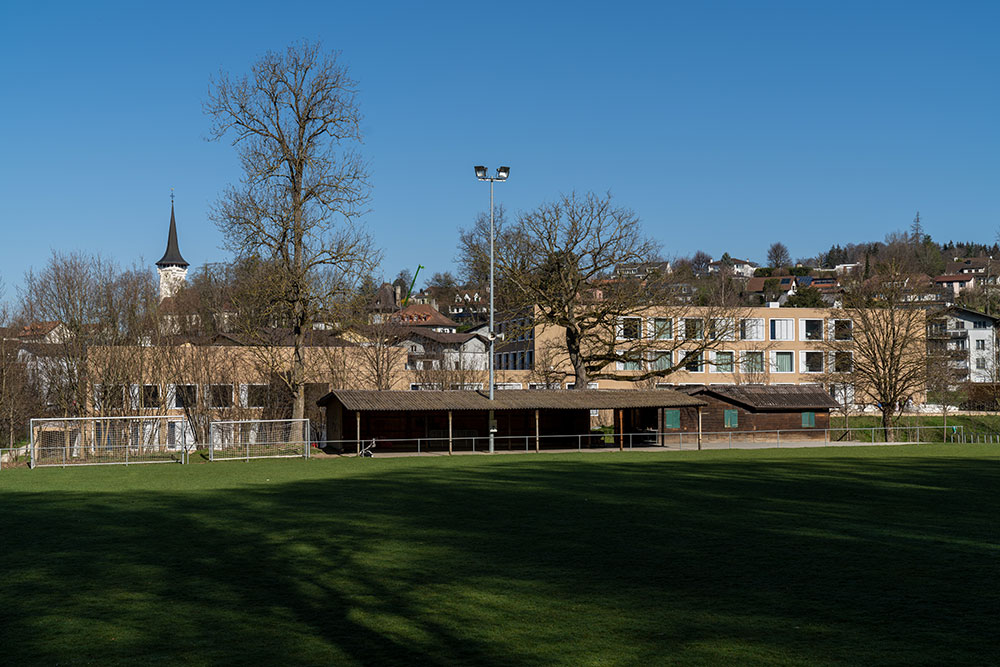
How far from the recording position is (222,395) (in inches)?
2264

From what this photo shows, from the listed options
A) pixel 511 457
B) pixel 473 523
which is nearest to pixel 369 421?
pixel 511 457

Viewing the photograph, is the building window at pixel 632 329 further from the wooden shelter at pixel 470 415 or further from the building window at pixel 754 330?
the building window at pixel 754 330

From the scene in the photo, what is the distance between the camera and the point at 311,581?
13258 mm

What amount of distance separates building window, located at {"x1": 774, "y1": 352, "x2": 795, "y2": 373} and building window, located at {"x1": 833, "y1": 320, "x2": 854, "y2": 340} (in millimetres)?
4453

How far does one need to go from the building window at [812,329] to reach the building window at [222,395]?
2153 inches

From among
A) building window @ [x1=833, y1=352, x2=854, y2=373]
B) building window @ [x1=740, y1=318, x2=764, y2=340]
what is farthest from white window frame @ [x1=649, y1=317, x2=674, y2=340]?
building window @ [x1=833, y1=352, x2=854, y2=373]

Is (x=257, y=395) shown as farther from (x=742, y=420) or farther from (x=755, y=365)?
(x=755, y=365)

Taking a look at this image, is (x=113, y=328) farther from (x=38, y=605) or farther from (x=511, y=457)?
(x=38, y=605)

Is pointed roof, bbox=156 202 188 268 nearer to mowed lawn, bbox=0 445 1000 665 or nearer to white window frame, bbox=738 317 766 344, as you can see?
white window frame, bbox=738 317 766 344

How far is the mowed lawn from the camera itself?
9.75 meters

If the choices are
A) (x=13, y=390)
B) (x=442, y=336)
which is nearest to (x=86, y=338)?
(x=13, y=390)

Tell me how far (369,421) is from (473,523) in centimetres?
2866

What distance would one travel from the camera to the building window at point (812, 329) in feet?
288

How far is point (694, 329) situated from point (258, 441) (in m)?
32.8
